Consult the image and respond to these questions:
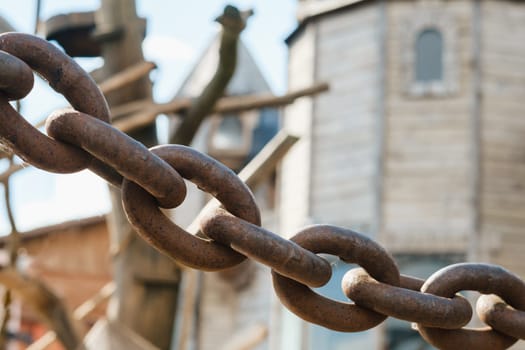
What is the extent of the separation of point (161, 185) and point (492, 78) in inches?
467

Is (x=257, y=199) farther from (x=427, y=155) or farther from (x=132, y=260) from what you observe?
(x=132, y=260)

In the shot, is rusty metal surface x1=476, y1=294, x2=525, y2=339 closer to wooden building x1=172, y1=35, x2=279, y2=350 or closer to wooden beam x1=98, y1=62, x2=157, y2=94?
wooden beam x1=98, y1=62, x2=157, y2=94

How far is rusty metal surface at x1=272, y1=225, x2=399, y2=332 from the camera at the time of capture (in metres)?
1.75

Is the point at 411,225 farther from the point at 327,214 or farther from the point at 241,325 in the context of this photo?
the point at 241,325

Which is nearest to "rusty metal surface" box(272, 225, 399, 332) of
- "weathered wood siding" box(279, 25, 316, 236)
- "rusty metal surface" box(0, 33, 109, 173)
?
"rusty metal surface" box(0, 33, 109, 173)

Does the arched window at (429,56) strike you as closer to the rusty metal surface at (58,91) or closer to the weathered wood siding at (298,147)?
the weathered wood siding at (298,147)

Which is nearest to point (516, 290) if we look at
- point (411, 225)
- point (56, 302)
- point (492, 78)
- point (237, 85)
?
point (56, 302)

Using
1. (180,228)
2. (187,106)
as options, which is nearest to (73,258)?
(187,106)

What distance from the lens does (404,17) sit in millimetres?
13375

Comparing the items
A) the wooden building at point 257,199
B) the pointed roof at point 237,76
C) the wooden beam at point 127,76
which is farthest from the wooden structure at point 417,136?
the wooden beam at point 127,76

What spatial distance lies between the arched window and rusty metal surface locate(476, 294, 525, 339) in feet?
37.7

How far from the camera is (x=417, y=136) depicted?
12938mm

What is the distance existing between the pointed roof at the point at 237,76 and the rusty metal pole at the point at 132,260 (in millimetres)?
14276

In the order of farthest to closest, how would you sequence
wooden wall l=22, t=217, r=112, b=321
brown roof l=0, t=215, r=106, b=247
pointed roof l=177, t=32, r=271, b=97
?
pointed roof l=177, t=32, r=271, b=97
wooden wall l=22, t=217, r=112, b=321
brown roof l=0, t=215, r=106, b=247
